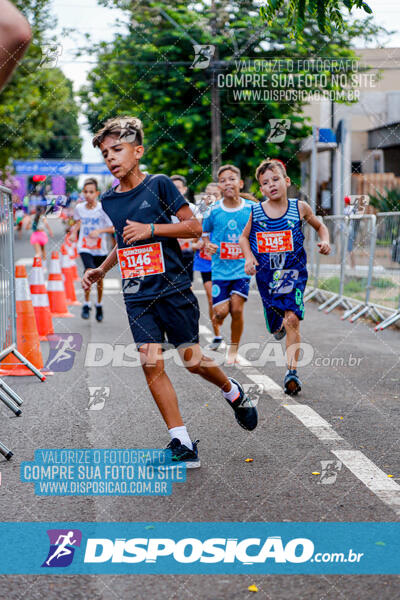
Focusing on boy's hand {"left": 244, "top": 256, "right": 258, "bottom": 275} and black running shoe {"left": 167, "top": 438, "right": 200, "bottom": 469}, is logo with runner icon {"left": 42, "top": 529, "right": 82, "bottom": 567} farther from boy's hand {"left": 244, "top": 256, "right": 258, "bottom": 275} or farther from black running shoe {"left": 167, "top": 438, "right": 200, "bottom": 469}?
boy's hand {"left": 244, "top": 256, "right": 258, "bottom": 275}

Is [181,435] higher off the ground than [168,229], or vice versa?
[168,229]

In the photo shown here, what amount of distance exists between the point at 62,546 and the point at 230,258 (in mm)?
5332

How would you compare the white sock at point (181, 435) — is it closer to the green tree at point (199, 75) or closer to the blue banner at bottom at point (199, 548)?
the blue banner at bottom at point (199, 548)

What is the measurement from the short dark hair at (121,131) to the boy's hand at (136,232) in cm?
50

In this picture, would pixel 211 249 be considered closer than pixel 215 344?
Yes

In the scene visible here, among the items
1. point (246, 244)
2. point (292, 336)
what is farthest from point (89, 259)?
point (292, 336)

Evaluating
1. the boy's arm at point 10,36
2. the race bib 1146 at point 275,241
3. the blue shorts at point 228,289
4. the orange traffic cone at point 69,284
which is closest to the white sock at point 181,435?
the race bib 1146 at point 275,241

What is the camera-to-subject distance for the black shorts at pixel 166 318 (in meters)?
4.92

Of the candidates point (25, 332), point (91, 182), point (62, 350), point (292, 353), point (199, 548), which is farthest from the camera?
point (91, 182)

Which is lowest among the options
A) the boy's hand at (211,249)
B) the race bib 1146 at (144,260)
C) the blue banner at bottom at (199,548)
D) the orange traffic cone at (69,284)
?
the orange traffic cone at (69,284)

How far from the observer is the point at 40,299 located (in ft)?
33.1

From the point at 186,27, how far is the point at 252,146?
12.8 ft

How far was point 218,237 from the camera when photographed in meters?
8.82

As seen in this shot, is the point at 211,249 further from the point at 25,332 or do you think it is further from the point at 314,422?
the point at 314,422
